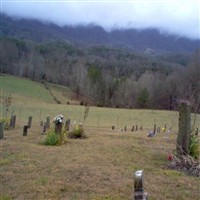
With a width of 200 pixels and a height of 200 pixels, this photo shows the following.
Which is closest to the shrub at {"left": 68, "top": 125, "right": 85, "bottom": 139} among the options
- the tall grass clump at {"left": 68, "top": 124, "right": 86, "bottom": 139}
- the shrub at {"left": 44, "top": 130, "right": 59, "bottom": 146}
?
the tall grass clump at {"left": 68, "top": 124, "right": 86, "bottom": 139}

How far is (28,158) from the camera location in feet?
36.0

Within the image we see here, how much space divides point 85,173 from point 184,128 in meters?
3.82

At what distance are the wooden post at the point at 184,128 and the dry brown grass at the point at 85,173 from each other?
2.43 feet

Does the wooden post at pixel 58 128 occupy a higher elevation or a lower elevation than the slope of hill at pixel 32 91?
lower

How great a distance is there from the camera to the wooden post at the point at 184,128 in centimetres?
1138

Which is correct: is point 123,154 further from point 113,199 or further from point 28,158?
point 113,199

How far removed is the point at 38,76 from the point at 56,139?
94038 millimetres

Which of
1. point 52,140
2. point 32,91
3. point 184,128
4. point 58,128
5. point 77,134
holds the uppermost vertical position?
Answer: point 32,91

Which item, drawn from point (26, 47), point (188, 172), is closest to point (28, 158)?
point (188, 172)

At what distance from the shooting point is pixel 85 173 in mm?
9312

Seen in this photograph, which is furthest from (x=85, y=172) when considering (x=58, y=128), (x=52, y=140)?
(x=58, y=128)

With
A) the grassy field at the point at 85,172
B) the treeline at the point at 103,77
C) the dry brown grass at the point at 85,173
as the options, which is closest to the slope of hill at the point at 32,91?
the treeline at the point at 103,77

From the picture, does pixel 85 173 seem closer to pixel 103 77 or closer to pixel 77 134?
pixel 77 134

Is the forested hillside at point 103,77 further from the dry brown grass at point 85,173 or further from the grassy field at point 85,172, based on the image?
the dry brown grass at point 85,173
